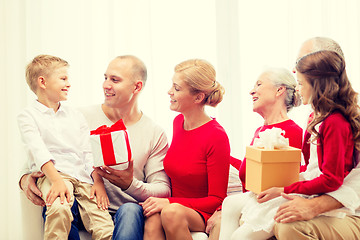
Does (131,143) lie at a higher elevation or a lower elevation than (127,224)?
higher

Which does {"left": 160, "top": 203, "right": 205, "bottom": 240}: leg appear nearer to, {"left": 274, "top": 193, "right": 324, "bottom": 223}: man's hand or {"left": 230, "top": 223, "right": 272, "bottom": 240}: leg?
{"left": 230, "top": 223, "right": 272, "bottom": 240}: leg

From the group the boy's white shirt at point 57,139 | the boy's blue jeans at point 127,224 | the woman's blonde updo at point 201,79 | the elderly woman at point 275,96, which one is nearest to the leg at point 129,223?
the boy's blue jeans at point 127,224

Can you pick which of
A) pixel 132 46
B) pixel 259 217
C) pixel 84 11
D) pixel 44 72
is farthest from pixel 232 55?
pixel 259 217

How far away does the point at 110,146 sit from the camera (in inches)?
82.3

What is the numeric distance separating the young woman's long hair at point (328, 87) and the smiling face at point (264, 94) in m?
0.53

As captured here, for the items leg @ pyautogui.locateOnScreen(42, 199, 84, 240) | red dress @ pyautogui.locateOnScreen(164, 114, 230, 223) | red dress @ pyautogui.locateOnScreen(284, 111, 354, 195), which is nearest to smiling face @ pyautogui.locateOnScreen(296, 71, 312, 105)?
red dress @ pyautogui.locateOnScreen(284, 111, 354, 195)

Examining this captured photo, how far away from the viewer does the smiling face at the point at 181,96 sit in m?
2.34

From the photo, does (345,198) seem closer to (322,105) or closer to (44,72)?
(322,105)

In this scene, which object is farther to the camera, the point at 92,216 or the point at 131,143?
the point at 131,143

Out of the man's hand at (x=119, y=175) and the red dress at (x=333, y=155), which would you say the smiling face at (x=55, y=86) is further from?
the red dress at (x=333, y=155)

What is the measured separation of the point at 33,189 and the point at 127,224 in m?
0.53

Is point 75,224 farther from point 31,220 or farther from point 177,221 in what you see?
point 177,221

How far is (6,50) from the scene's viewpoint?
121 inches

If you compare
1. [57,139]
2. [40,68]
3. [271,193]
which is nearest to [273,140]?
[271,193]
